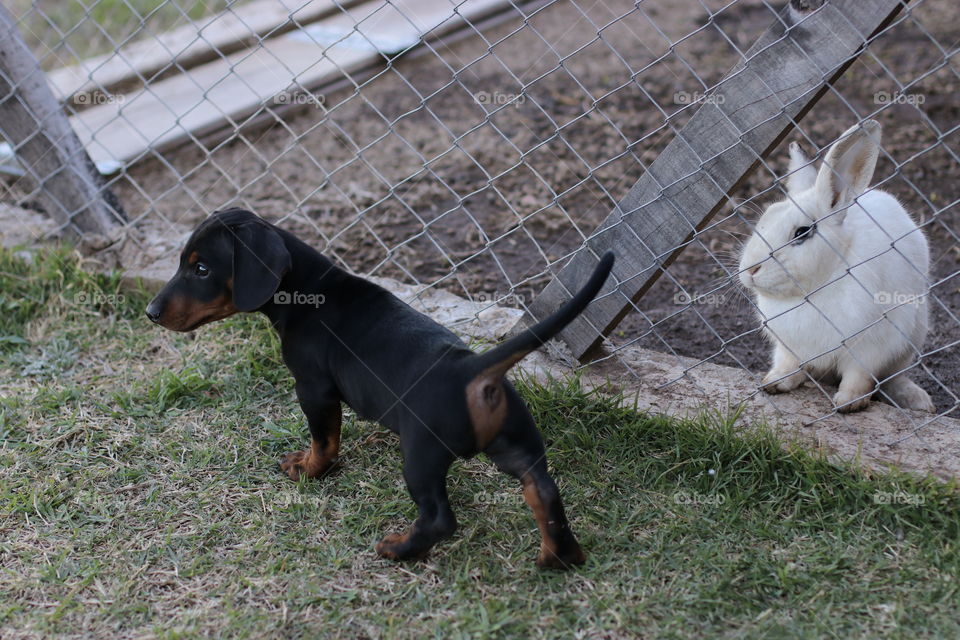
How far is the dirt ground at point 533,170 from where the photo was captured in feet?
12.4

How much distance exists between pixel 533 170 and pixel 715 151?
38.0 inches

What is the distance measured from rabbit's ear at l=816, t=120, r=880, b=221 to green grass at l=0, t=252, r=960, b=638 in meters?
0.78

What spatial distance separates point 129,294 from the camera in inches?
155

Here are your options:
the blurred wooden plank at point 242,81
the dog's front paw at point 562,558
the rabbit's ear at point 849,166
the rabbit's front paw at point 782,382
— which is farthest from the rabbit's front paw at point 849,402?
the blurred wooden plank at point 242,81

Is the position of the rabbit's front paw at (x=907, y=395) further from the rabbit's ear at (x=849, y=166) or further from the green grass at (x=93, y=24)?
the green grass at (x=93, y=24)

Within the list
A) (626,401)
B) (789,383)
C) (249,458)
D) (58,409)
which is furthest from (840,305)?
(58,409)

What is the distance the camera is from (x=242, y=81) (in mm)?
4793

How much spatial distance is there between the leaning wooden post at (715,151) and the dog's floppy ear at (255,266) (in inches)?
40.4

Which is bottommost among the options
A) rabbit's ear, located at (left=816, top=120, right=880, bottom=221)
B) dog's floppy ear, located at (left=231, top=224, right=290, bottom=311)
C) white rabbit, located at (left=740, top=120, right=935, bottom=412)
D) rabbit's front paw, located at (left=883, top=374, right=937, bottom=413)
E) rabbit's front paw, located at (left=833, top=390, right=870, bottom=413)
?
dog's floppy ear, located at (left=231, top=224, right=290, bottom=311)

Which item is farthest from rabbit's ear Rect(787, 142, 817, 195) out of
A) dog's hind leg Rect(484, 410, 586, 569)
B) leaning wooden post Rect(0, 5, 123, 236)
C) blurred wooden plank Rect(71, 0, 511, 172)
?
leaning wooden post Rect(0, 5, 123, 236)

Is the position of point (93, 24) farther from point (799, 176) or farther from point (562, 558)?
point (562, 558)

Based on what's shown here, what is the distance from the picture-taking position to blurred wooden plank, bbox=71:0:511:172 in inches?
204

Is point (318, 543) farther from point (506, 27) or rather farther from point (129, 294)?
point (506, 27)

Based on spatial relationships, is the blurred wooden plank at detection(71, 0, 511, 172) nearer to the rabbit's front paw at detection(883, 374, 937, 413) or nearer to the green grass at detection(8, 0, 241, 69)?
the green grass at detection(8, 0, 241, 69)
